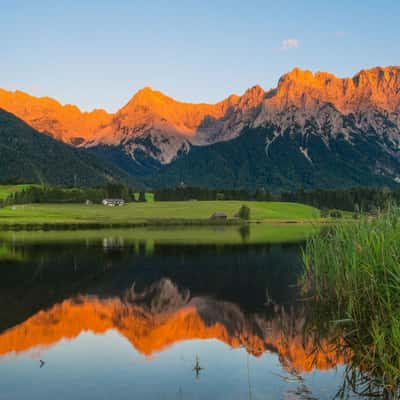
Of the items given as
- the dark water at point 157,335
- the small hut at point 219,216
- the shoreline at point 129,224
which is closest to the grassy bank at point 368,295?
the dark water at point 157,335

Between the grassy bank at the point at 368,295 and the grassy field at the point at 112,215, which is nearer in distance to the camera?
the grassy bank at the point at 368,295

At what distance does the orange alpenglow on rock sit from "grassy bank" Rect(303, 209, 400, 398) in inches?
71.0

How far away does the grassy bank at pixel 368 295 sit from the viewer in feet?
58.6

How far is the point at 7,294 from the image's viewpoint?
41531mm

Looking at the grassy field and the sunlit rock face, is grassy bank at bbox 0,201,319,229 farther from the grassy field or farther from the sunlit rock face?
the sunlit rock face

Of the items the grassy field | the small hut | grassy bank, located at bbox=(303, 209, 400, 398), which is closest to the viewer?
grassy bank, located at bbox=(303, 209, 400, 398)

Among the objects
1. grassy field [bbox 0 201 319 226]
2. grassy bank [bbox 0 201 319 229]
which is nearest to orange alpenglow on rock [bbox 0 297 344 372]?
grassy bank [bbox 0 201 319 229]

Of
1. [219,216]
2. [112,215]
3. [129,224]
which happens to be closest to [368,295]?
[129,224]

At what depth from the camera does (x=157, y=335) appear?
98.1 feet

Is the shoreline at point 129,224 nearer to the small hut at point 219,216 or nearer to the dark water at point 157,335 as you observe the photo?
the small hut at point 219,216

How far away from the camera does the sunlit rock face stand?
1012 inches

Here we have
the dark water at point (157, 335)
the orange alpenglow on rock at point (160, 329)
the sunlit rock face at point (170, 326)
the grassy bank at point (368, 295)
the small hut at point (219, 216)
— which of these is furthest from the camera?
the small hut at point (219, 216)

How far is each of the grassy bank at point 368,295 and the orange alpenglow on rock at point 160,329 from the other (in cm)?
180

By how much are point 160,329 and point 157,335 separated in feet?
4.87
